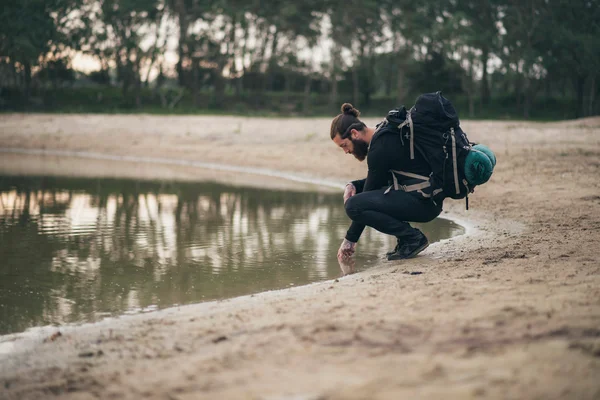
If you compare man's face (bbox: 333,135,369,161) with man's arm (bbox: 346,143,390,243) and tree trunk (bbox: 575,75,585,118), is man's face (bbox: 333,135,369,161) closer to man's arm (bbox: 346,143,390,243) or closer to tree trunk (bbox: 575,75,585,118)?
man's arm (bbox: 346,143,390,243)

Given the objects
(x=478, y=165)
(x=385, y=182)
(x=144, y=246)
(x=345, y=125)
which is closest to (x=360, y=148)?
(x=345, y=125)

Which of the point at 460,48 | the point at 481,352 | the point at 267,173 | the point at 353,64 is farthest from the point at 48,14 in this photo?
the point at 481,352

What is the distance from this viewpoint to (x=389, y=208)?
6.07m

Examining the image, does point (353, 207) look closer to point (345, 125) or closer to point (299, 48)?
point (345, 125)

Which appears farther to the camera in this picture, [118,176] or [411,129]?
[118,176]

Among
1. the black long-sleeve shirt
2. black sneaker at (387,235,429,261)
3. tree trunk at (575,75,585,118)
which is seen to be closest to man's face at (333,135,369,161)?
the black long-sleeve shirt

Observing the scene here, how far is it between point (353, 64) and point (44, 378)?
4359cm

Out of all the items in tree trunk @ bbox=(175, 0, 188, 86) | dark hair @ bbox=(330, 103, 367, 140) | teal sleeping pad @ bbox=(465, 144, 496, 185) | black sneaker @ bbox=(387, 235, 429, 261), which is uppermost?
tree trunk @ bbox=(175, 0, 188, 86)

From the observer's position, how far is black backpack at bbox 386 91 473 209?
18.7 feet

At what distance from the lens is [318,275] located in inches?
256

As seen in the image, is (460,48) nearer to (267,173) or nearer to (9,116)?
(9,116)

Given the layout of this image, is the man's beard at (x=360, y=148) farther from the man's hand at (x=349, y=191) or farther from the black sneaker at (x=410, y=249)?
the black sneaker at (x=410, y=249)

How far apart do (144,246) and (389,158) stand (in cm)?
342

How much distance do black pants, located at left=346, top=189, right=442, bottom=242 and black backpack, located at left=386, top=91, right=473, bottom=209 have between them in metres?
0.40
